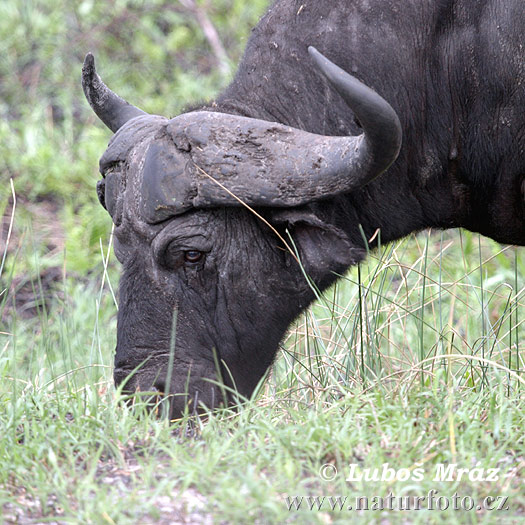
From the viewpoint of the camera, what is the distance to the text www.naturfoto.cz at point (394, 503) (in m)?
3.01

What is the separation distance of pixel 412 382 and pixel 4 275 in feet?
21.2

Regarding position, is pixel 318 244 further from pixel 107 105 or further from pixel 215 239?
pixel 107 105

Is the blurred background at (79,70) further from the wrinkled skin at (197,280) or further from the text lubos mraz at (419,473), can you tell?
the text lubos mraz at (419,473)

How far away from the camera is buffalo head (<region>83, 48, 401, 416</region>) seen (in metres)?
4.25

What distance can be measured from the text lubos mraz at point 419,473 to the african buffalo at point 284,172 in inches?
49.9

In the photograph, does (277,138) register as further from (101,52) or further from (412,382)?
(101,52)

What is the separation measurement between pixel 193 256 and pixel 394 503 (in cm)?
184

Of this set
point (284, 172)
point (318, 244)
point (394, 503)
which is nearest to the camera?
point (394, 503)

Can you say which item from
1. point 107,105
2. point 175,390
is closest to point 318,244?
point 175,390

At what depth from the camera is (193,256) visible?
4.46 meters

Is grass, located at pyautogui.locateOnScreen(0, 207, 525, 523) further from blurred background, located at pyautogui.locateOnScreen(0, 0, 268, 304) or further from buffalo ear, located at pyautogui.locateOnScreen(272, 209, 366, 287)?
blurred background, located at pyautogui.locateOnScreen(0, 0, 268, 304)

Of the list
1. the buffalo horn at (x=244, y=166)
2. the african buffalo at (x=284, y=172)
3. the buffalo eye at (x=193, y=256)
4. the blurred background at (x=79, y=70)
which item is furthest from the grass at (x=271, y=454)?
the blurred background at (x=79, y=70)

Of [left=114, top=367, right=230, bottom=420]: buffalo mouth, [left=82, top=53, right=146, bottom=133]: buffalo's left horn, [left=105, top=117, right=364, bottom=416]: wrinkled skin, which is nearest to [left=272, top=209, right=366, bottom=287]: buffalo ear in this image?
[left=105, top=117, right=364, bottom=416]: wrinkled skin

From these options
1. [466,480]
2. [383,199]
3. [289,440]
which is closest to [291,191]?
[383,199]
